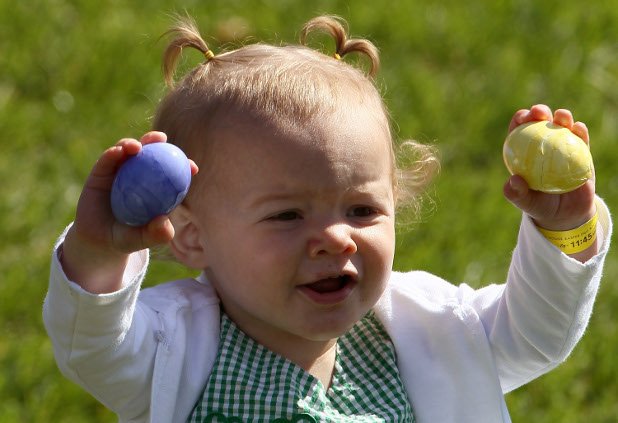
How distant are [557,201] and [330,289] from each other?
0.50m

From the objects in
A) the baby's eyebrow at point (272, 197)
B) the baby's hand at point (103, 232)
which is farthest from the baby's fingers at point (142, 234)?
the baby's eyebrow at point (272, 197)

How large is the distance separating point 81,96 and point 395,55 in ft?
4.44

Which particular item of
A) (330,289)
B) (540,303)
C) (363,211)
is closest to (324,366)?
(330,289)

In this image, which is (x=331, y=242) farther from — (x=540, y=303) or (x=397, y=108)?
(x=397, y=108)

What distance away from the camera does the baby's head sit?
8.15 feet

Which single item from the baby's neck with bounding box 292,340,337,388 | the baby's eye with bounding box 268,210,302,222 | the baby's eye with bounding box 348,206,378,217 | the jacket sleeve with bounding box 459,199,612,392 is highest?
the baby's eye with bounding box 268,210,302,222

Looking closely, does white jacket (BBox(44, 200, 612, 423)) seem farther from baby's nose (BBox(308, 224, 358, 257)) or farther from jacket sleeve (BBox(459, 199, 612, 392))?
baby's nose (BBox(308, 224, 358, 257))

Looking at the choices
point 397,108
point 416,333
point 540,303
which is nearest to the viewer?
point 540,303

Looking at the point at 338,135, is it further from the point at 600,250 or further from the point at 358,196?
the point at 600,250

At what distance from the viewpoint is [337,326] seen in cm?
251

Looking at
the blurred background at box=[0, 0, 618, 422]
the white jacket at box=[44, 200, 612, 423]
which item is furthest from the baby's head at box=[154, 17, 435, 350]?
the blurred background at box=[0, 0, 618, 422]

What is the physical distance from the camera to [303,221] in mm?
2488

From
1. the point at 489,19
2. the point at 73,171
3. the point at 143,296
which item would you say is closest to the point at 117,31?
the point at 73,171

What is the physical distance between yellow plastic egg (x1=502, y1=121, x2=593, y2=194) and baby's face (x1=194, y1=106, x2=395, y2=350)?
290mm
